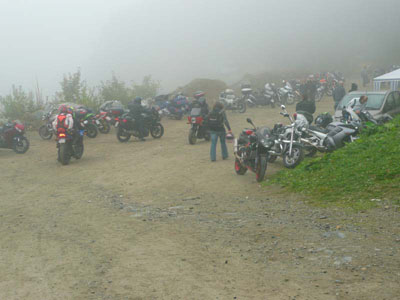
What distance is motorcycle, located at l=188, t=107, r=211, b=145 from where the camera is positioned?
Result: 52.7 feet

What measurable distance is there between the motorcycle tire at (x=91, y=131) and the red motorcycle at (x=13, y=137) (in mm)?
3050

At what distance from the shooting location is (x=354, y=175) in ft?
27.8

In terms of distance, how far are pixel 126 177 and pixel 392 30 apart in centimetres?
6001

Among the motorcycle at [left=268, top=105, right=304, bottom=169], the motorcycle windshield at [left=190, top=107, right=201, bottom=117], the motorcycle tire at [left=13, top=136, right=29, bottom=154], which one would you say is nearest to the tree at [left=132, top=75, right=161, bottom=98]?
the motorcycle windshield at [left=190, top=107, right=201, bottom=117]

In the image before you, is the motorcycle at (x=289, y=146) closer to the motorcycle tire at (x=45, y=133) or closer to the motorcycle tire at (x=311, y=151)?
the motorcycle tire at (x=311, y=151)

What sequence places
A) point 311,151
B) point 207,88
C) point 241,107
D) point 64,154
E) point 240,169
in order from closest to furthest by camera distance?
point 240,169, point 311,151, point 64,154, point 241,107, point 207,88

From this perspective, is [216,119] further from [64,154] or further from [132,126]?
[132,126]

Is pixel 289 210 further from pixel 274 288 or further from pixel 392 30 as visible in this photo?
pixel 392 30

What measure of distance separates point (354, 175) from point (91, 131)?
12.2 meters

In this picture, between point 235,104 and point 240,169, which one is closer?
point 240,169

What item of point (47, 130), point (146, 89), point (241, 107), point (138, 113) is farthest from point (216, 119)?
point (146, 89)

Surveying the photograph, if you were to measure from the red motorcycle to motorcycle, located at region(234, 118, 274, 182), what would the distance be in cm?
817

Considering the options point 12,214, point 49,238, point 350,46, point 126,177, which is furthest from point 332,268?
point 350,46

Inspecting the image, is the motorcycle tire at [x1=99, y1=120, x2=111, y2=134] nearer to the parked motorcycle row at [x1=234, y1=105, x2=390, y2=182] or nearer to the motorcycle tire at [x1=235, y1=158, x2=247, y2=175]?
the parked motorcycle row at [x1=234, y1=105, x2=390, y2=182]
